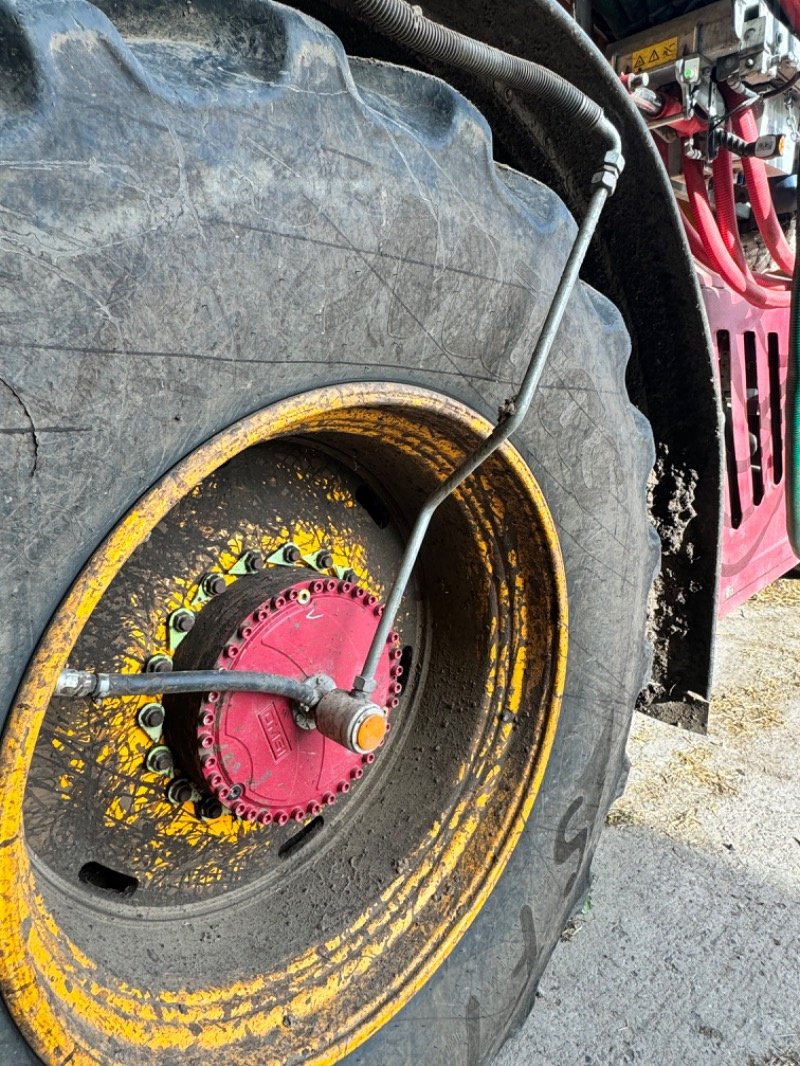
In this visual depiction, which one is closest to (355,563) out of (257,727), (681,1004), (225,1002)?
(257,727)

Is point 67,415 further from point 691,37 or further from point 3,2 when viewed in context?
point 691,37

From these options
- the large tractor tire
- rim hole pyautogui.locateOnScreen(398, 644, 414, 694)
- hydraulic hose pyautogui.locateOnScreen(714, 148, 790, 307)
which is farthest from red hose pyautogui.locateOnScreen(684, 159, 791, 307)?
rim hole pyautogui.locateOnScreen(398, 644, 414, 694)

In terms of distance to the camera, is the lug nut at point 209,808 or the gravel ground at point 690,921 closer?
the lug nut at point 209,808

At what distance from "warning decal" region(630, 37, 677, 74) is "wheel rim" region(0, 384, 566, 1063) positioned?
1233 mm

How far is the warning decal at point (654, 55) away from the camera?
180cm

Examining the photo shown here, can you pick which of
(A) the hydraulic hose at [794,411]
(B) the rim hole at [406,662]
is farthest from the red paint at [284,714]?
(A) the hydraulic hose at [794,411]

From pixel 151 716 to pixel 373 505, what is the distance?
0.45 m

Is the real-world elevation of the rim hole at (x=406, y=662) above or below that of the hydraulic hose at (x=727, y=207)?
below

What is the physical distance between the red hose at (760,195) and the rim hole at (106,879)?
1.90 m

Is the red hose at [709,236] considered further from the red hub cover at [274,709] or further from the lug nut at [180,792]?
the lug nut at [180,792]

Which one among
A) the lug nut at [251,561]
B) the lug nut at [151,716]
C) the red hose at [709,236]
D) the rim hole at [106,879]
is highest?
the red hose at [709,236]

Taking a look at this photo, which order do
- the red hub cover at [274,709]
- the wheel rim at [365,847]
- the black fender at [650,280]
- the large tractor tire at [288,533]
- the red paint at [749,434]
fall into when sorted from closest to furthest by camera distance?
the large tractor tire at [288,533] → the wheel rim at [365,847] → the red hub cover at [274,709] → the black fender at [650,280] → the red paint at [749,434]

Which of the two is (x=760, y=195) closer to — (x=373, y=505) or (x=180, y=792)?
(x=373, y=505)

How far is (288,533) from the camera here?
113cm
